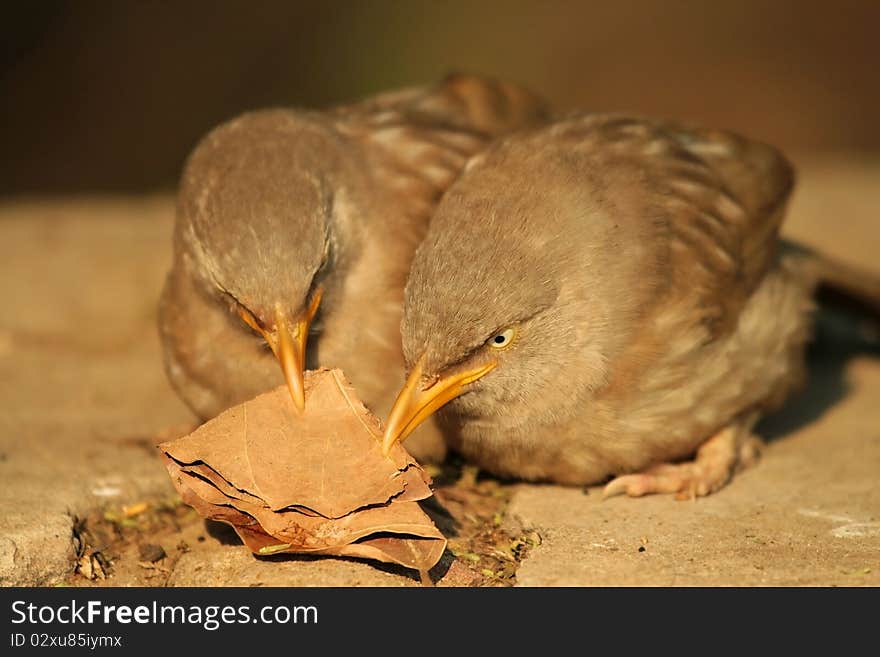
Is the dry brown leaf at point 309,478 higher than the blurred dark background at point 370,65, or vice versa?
the blurred dark background at point 370,65

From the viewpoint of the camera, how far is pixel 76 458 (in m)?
5.64

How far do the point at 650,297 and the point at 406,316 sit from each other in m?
1.16

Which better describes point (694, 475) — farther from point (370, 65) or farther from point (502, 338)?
point (370, 65)

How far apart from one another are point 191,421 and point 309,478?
209cm

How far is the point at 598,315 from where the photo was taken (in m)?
4.91

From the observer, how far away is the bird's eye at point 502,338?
461 centimetres

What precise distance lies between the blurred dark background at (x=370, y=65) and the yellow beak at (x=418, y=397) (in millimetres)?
8584

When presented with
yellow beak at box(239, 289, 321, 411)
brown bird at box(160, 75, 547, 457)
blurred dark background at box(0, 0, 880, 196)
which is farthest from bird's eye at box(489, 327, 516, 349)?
blurred dark background at box(0, 0, 880, 196)

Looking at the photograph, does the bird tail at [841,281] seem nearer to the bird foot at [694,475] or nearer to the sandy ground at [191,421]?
the sandy ground at [191,421]

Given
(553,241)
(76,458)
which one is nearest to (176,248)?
(76,458)

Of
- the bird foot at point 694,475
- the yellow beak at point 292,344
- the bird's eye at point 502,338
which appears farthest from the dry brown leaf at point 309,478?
the bird foot at point 694,475

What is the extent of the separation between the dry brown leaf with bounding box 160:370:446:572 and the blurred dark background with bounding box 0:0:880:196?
8.47 m

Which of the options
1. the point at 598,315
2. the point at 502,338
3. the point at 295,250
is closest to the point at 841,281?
the point at 598,315

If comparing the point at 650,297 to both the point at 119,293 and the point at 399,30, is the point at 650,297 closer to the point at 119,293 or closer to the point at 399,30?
the point at 119,293
